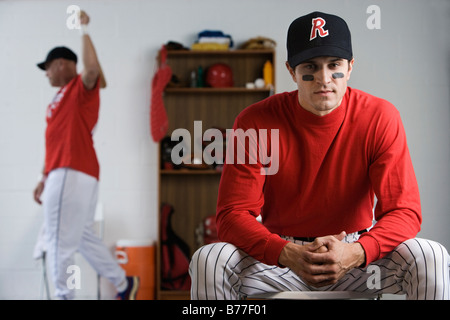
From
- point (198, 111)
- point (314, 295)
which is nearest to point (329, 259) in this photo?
point (314, 295)

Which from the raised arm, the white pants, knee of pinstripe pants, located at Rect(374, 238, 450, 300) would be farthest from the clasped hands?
the raised arm

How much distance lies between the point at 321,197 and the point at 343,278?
227mm

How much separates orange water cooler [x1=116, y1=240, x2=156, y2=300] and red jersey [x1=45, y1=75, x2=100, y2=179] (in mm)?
600

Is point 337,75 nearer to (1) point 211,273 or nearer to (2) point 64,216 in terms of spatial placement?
(1) point 211,273

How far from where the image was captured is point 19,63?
3.49 meters

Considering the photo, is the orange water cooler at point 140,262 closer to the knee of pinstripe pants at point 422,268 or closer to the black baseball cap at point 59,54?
the black baseball cap at point 59,54

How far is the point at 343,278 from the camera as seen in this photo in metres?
1.34

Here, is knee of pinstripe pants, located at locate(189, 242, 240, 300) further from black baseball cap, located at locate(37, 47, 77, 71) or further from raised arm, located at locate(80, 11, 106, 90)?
black baseball cap, located at locate(37, 47, 77, 71)

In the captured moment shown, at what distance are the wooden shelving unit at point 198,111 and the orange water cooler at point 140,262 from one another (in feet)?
0.87

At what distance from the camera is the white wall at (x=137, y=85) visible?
342 cm

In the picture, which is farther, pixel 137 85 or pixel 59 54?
pixel 137 85

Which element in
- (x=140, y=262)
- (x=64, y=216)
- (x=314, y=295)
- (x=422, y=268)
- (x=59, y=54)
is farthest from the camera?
(x=140, y=262)

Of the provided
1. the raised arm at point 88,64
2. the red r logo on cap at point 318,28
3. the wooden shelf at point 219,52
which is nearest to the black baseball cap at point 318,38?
the red r logo on cap at point 318,28

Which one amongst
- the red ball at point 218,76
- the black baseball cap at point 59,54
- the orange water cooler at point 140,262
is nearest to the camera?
the black baseball cap at point 59,54
